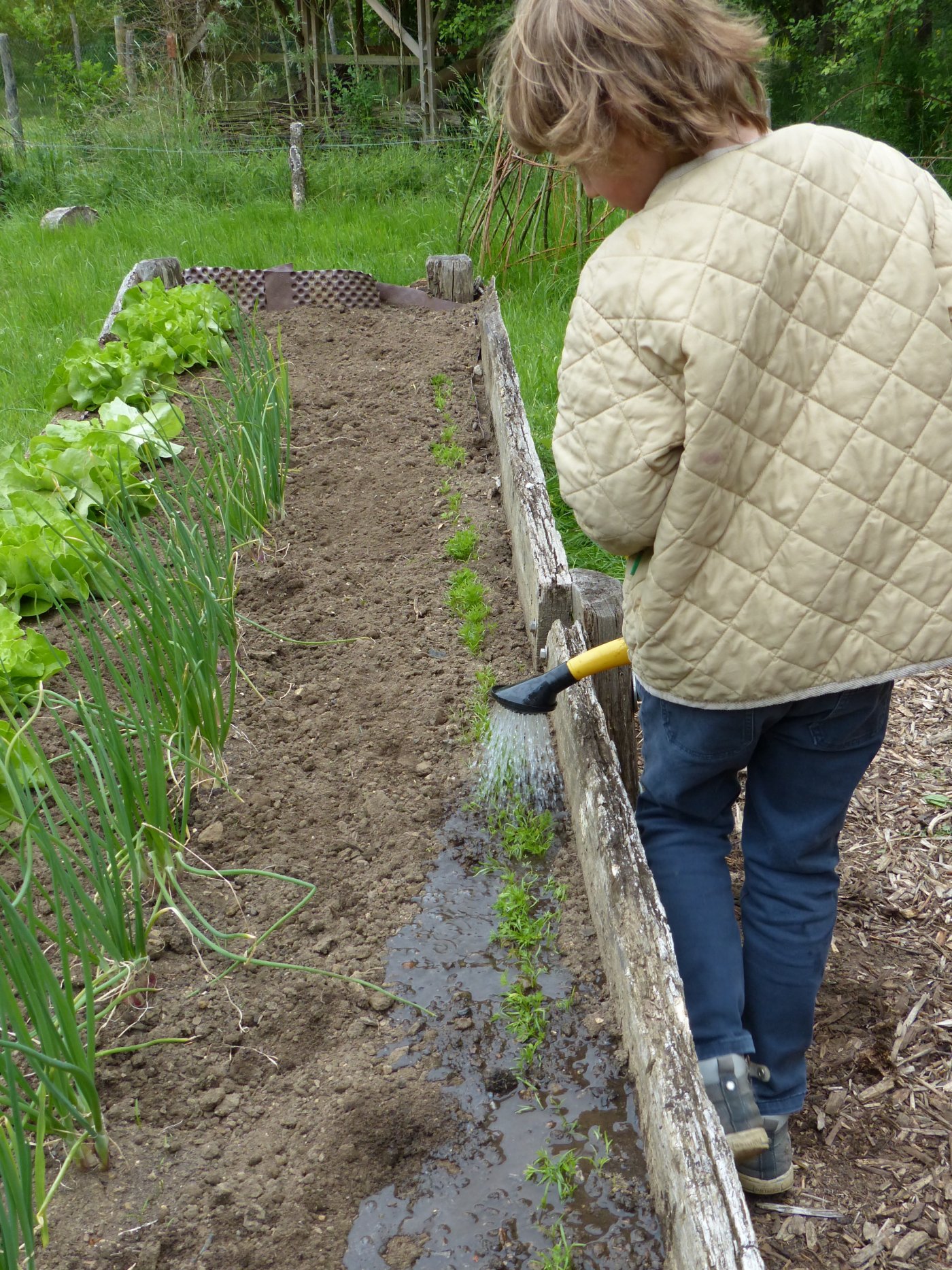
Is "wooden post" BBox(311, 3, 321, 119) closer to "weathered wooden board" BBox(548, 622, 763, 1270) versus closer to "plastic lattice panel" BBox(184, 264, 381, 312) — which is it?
"plastic lattice panel" BBox(184, 264, 381, 312)

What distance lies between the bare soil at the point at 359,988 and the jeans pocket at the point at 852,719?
55 centimetres

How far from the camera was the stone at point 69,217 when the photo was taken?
278 inches

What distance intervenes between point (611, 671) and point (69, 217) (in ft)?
20.9

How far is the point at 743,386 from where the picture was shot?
136cm

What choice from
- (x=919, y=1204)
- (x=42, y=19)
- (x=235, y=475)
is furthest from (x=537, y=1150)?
(x=42, y=19)

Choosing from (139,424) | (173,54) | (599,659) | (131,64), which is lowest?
(139,424)

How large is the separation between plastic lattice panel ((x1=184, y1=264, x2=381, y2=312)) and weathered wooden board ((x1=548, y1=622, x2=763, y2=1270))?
3640 mm

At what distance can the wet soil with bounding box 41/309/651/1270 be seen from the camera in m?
1.43

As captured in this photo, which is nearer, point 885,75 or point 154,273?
point 154,273

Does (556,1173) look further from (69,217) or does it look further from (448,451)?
(69,217)

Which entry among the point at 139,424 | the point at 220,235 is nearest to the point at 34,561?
the point at 139,424

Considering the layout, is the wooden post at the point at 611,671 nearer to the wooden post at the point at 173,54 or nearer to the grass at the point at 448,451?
the grass at the point at 448,451

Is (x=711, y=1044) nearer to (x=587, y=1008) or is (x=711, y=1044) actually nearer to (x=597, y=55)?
(x=587, y=1008)

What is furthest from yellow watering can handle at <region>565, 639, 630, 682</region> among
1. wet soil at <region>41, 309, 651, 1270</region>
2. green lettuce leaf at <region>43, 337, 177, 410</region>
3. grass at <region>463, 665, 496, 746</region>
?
green lettuce leaf at <region>43, 337, 177, 410</region>
